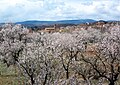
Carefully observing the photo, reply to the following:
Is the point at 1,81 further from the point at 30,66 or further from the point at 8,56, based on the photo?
the point at 30,66

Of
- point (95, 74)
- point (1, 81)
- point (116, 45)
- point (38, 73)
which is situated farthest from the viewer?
point (1, 81)

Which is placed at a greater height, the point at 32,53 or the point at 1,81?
the point at 32,53

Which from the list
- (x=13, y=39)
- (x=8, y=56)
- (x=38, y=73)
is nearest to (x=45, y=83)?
(x=38, y=73)

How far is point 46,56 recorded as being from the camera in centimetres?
3641

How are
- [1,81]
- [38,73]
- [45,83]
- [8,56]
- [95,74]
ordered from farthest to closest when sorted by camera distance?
[8,56] → [1,81] → [95,74] → [38,73] → [45,83]

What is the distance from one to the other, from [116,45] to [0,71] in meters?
34.7

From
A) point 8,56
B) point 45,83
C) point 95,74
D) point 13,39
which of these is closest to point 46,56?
point 45,83

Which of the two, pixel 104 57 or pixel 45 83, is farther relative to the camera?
pixel 104 57

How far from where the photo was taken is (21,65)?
3953 centimetres

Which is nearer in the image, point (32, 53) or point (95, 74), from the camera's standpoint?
point (32, 53)

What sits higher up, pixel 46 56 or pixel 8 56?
pixel 46 56

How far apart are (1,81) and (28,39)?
70.2 feet

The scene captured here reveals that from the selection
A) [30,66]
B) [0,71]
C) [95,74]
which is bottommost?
[0,71]

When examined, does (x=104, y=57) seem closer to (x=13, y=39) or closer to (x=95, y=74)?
(x=95, y=74)
